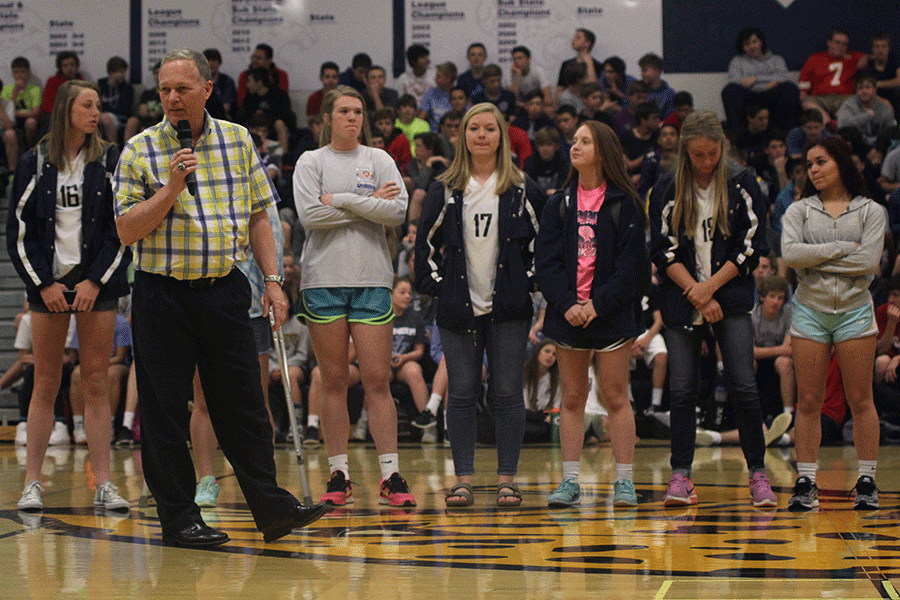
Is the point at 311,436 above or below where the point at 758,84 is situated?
below

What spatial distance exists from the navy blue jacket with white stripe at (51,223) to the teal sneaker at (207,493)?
38.9 inches

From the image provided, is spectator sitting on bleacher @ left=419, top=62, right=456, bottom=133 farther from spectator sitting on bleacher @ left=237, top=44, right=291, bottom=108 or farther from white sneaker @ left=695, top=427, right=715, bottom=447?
white sneaker @ left=695, top=427, right=715, bottom=447

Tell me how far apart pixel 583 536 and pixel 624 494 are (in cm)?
84

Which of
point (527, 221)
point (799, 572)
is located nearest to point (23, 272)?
point (527, 221)

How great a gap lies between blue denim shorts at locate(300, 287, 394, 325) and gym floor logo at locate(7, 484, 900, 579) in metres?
0.89

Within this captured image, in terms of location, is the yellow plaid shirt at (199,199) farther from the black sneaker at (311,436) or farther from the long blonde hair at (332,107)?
the black sneaker at (311,436)

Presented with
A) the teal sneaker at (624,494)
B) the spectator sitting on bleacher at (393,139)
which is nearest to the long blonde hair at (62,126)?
the teal sneaker at (624,494)

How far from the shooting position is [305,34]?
1338 centimetres

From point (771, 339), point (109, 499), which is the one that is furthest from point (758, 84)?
point (109, 499)

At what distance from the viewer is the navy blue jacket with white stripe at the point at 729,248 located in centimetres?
474

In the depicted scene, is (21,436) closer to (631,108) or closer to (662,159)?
(662,159)

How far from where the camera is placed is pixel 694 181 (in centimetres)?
491

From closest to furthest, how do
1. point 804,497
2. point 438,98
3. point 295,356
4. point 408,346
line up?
point 804,497, point 295,356, point 408,346, point 438,98

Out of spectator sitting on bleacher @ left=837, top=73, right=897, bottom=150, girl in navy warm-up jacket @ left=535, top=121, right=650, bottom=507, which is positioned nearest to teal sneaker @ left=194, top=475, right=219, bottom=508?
girl in navy warm-up jacket @ left=535, top=121, right=650, bottom=507
